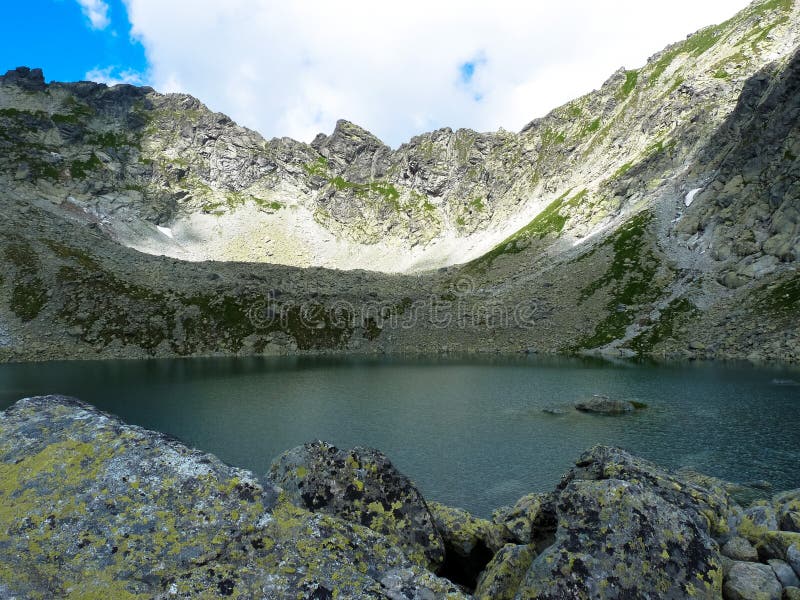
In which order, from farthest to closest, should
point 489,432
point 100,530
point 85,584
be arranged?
point 489,432 → point 100,530 → point 85,584

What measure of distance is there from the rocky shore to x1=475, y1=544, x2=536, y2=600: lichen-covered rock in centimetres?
4

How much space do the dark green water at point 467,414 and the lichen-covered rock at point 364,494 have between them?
1801 centimetres

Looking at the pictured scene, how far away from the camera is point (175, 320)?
113812 mm

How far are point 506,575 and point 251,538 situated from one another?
6.47m

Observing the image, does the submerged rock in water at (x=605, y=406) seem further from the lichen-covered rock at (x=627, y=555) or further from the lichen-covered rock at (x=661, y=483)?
the lichen-covered rock at (x=627, y=555)

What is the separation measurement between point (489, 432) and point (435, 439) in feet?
19.1

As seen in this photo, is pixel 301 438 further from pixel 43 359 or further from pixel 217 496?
pixel 43 359

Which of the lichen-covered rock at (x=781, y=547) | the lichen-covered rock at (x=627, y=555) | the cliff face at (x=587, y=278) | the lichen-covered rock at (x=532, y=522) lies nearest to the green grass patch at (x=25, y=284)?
the cliff face at (x=587, y=278)

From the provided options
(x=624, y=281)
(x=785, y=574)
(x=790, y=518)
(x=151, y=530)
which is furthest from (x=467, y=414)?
(x=624, y=281)

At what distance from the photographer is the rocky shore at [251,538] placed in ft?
16.8

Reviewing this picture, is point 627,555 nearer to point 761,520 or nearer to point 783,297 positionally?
point 761,520

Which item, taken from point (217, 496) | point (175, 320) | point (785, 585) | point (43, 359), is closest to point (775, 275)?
point (785, 585)

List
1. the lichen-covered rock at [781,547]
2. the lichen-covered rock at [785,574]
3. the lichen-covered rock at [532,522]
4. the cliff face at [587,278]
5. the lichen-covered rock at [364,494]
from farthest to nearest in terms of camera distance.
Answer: the cliff face at [587,278], the lichen-covered rock at [532,522], the lichen-covered rock at [364,494], the lichen-covered rock at [781,547], the lichen-covered rock at [785,574]

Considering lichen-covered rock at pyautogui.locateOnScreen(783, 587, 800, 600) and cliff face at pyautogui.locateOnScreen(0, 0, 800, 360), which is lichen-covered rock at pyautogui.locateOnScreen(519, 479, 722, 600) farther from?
cliff face at pyautogui.locateOnScreen(0, 0, 800, 360)
